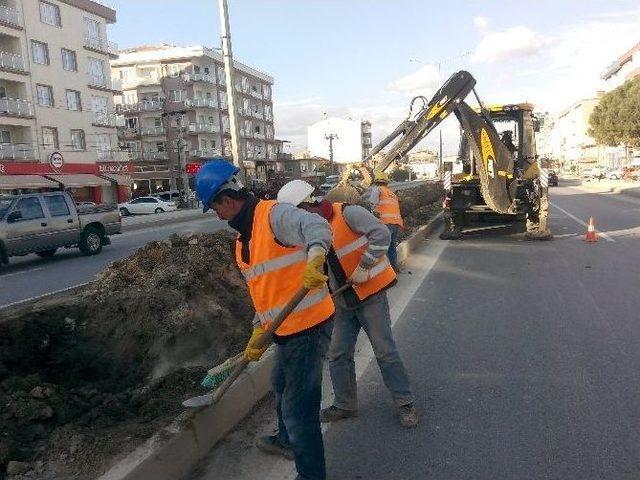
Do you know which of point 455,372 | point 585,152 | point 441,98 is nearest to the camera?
point 455,372

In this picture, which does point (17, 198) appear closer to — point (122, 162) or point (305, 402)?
point (305, 402)

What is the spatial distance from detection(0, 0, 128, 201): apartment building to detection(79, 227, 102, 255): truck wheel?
2076cm

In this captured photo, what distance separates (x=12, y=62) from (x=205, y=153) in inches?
1170

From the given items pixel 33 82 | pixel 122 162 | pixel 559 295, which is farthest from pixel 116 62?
pixel 559 295

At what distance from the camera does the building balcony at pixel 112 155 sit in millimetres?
45281

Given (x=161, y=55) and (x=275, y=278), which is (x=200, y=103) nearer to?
(x=161, y=55)

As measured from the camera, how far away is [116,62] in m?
66.4

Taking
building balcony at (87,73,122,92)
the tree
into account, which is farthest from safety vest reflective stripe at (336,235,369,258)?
the tree

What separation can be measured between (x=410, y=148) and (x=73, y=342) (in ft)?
27.2

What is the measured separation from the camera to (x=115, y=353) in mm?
5078

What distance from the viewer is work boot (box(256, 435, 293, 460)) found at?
357 centimetres

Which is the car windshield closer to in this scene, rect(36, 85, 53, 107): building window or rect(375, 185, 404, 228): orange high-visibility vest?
rect(375, 185, 404, 228): orange high-visibility vest

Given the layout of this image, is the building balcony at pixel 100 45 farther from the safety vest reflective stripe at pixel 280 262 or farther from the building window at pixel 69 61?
the safety vest reflective stripe at pixel 280 262

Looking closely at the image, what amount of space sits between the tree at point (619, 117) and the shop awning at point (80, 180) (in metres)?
40.5
